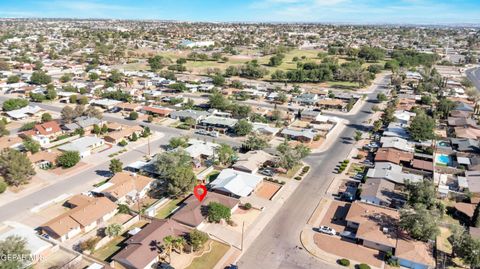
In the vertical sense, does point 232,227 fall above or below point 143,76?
below

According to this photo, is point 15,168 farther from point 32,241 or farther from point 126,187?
point 32,241

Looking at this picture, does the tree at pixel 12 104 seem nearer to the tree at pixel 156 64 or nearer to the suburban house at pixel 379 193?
the tree at pixel 156 64

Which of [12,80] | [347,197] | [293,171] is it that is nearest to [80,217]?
[293,171]

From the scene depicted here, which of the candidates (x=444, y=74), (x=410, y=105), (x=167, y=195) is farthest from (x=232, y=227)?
(x=444, y=74)

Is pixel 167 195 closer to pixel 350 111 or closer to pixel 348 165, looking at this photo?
pixel 348 165

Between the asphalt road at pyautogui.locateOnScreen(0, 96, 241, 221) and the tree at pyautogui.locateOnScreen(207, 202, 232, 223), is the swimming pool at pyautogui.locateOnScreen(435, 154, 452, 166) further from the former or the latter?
the tree at pyautogui.locateOnScreen(207, 202, 232, 223)

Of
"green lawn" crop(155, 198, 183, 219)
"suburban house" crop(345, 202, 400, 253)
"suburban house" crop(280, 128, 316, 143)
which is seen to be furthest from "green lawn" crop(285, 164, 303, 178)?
"green lawn" crop(155, 198, 183, 219)

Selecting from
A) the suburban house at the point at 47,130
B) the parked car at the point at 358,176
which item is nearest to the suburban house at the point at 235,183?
the parked car at the point at 358,176
